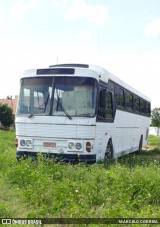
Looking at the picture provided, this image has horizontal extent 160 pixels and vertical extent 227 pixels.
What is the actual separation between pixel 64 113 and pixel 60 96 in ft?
1.66

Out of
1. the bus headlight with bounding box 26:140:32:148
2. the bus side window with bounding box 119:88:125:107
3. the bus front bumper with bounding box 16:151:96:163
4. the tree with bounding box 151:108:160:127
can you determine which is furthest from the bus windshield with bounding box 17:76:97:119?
the tree with bounding box 151:108:160:127

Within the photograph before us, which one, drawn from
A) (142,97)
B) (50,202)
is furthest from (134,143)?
(50,202)

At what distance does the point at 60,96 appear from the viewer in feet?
33.4

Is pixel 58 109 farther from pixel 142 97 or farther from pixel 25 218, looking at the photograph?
pixel 142 97

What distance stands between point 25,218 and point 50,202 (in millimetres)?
1020

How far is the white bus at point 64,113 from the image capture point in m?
10.1

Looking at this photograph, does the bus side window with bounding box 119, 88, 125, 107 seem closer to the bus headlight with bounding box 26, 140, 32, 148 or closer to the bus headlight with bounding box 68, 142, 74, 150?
the bus headlight with bounding box 68, 142, 74, 150

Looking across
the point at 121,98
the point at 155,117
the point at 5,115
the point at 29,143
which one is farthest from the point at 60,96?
the point at 155,117

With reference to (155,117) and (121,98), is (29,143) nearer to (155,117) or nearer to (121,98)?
(121,98)

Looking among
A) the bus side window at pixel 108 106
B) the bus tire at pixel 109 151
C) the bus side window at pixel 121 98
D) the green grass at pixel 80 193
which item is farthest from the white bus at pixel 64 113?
the bus side window at pixel 121 98

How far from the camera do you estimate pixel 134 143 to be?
18312mm

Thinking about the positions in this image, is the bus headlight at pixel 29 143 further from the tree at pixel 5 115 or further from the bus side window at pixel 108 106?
the tree at pixel 5 115

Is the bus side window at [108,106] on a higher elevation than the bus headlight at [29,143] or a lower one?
higher

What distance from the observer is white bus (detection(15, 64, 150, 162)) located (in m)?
10.1
